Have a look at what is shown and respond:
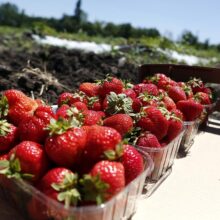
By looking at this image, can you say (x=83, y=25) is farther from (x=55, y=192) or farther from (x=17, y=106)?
(x=55, y=192)

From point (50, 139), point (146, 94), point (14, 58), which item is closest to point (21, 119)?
point (50, 139)

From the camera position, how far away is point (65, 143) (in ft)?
2.90

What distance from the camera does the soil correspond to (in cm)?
280

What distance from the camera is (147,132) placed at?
122 cm

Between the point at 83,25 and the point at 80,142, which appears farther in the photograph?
the point at 83,25

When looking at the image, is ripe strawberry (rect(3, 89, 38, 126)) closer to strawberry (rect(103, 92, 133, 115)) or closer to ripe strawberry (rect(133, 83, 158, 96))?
strawberry (rect(103, 92, 133, 115))

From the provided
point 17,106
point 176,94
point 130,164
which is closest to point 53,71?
point 176,94

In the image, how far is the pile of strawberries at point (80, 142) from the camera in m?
0.82

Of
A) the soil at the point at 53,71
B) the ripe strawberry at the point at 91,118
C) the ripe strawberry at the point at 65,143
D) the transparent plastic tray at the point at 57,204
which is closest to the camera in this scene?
the transparent plastic tray at the point at 57,204

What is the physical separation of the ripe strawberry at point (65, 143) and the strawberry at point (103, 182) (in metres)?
0.07

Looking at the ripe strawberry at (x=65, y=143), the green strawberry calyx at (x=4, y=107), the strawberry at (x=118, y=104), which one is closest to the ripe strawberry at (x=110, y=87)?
the strawberry at (x=118, y=104)

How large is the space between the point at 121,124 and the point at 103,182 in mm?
338

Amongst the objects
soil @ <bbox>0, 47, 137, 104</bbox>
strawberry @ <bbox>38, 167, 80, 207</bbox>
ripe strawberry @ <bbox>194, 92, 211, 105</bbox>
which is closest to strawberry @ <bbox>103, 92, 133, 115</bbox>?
strawberry @ <bbox>38, 167, 80, 207</bbox>

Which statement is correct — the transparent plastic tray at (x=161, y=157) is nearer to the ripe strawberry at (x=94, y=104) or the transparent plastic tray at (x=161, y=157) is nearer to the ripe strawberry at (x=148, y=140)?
the ripe strawberry at (x=148, y=140)
